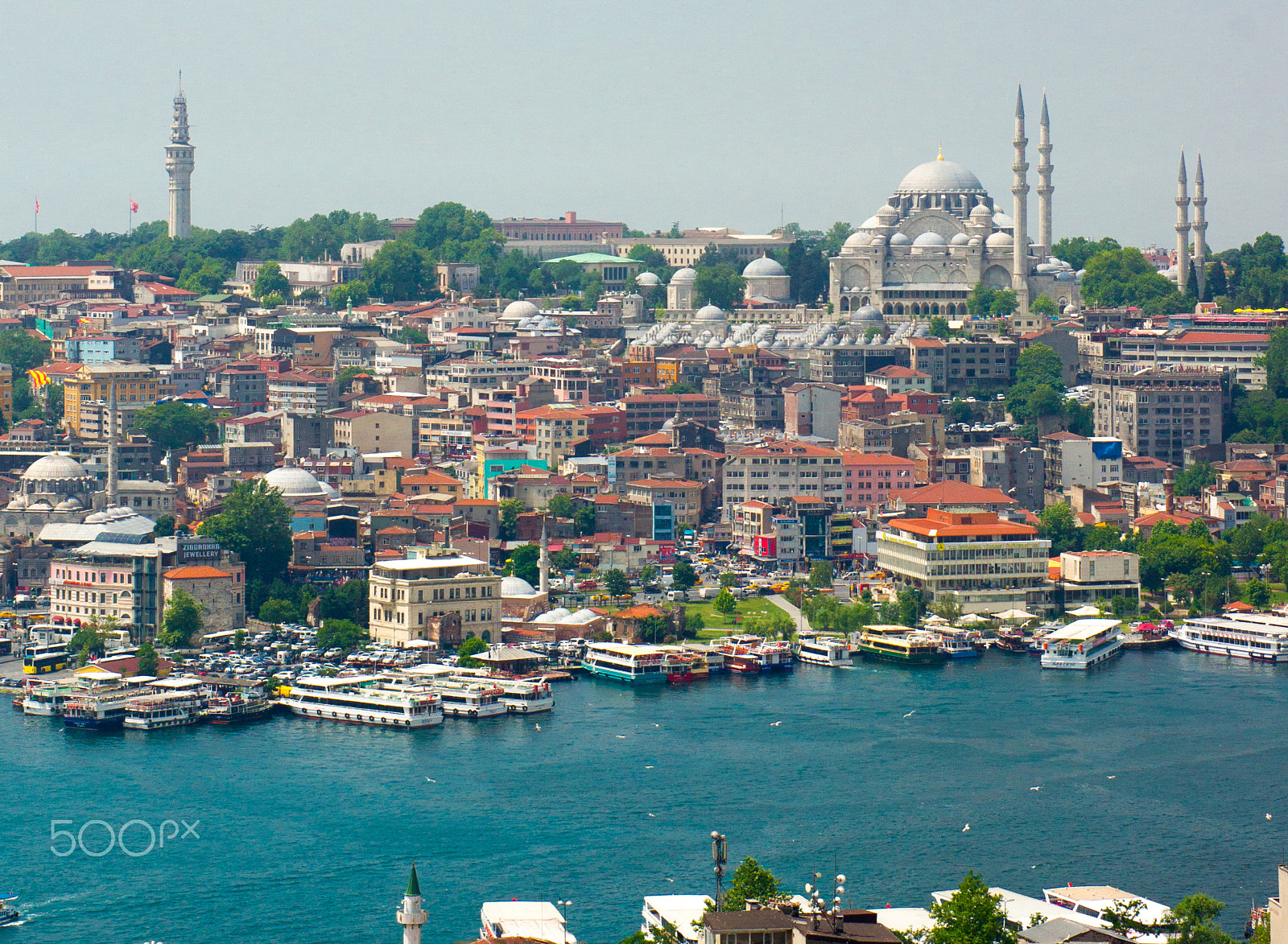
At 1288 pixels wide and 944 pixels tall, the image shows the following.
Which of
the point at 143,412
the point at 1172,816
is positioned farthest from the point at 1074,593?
the point at 143,412

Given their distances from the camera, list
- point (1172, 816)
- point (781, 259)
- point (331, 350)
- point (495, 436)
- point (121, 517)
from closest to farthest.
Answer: point (1172, 816), point (121, 517), point (495, 436), point (331, 350), point (781, 259)

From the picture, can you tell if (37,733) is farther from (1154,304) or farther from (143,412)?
(1154,304)

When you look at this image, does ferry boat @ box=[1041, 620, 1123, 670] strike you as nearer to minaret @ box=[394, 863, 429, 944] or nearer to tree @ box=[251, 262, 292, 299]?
Result: minaret @ box=[394, 863, 429, 944]

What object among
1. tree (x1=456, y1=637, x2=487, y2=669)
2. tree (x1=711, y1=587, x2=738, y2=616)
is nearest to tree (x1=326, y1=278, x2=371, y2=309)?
tree (x1=711, y1=587, x2=738, y2=616)

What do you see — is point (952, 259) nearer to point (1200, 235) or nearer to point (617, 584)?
point (1200, 235)

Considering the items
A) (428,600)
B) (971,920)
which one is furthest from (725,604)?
(971,920)
